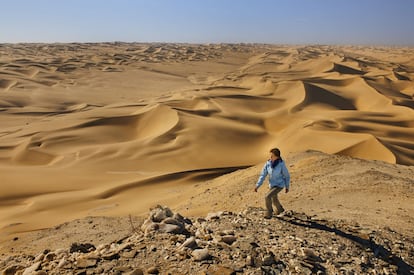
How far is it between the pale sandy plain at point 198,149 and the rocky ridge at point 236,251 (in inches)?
42.4

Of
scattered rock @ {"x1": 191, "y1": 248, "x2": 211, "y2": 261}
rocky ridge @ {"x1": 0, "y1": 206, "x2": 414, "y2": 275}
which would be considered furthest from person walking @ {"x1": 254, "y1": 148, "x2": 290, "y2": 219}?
scattered rock @ {"x1": 191, "y1": 248, "x2": 211, "y2": 261}

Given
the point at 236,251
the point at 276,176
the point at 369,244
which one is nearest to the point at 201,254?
the point at 236,251

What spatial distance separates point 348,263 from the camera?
170 inches

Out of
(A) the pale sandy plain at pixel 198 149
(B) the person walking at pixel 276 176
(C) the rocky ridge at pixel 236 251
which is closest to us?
(C) the rocky ridge at pixel 236 251

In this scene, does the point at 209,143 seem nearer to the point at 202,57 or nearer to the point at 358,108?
the point at 358,108

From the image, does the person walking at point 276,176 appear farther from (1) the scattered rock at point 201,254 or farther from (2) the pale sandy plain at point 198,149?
(1) the scattered rock at point 201,254

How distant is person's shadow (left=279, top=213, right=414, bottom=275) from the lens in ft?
14.9

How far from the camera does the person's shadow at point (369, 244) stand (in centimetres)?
455

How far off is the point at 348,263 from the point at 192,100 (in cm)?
1700

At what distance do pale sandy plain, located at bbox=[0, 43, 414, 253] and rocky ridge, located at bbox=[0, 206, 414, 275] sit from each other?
1076 mm

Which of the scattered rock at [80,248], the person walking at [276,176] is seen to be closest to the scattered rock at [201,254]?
the scattered rock at [80,248]

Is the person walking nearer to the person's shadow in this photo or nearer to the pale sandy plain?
the person's shadow

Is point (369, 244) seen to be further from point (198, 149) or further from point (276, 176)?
point (198, 149)

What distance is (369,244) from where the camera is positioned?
16.0 feet
